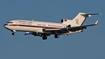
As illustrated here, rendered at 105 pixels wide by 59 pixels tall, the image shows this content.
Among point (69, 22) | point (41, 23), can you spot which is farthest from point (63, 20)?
point (41, 23)

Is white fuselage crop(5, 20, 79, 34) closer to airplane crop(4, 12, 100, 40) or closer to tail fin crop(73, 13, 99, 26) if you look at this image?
airplane crop(4, 12, 100, 40)

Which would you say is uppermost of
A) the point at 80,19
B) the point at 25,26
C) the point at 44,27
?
the point at 80,19

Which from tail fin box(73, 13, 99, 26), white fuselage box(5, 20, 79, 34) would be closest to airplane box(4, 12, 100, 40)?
white fuselage box(5, 20, 79, 34)

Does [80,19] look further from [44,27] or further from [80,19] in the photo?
[44,27]

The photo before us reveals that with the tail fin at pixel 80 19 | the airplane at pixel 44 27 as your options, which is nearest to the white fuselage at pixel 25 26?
the airplane at pixel 44 27

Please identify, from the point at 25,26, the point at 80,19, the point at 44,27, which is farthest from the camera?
the point at 80,19

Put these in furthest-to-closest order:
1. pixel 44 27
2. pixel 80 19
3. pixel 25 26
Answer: pixel 80 19 → pixel 44 27 → pixel 25 26

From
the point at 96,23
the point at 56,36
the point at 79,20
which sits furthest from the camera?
the point at 79,20

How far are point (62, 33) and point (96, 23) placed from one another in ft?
35.2

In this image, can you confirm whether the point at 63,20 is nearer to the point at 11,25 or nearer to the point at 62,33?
the point at 62,33

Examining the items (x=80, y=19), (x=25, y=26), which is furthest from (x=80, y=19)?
(x=25, y=26)

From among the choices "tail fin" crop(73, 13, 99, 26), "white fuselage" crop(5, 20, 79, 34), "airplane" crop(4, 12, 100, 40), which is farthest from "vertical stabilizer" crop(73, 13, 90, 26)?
"white fuselage" crop(5, 20, 79, 34)

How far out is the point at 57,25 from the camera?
338 feet

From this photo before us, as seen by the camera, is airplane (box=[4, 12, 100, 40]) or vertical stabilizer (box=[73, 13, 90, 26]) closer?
airplane (box=[4, 12, 100, 40])
